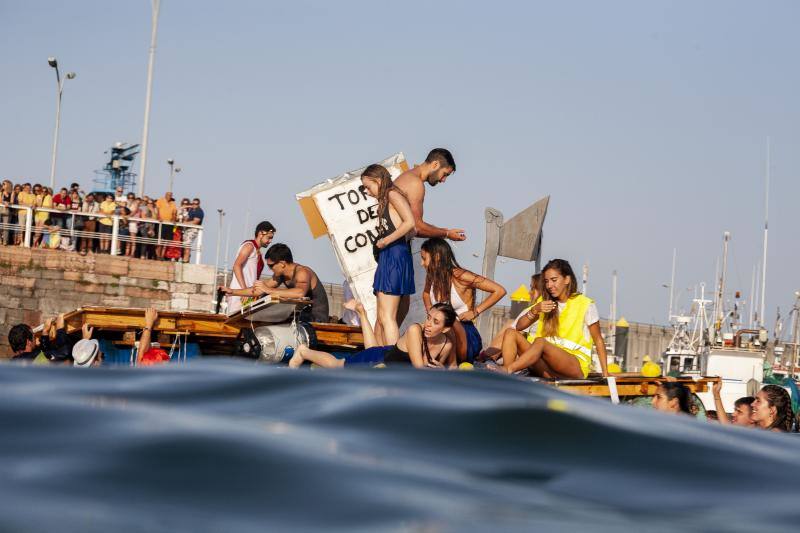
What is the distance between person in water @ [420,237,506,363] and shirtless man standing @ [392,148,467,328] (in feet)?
0.37

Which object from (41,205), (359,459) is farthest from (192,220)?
(359,459)

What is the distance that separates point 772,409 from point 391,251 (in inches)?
124

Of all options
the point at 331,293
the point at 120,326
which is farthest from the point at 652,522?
the point at 331,293

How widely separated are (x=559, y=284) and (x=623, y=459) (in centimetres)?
618

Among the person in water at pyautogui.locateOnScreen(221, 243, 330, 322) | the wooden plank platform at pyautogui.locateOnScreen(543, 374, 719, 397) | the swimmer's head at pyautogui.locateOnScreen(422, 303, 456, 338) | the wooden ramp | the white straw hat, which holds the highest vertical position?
the person in water at pyautogui.locateOnScreen(221, 243, 330, 322)

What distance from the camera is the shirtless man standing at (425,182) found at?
340 inches

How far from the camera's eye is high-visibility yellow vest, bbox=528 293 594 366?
8.02m

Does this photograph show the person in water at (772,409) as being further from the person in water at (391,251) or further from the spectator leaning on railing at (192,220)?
the spectator leaning on railing at (192,220)

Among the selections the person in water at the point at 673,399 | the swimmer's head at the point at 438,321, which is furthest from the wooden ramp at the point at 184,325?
the person in water at the point at 673,399

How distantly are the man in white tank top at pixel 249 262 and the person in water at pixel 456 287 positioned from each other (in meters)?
2.55

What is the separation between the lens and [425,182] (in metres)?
8.76

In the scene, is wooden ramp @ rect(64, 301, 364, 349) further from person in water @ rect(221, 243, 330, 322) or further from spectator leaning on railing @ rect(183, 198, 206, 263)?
spectator leaning on railing @ rect(183, 198, 206, 263)

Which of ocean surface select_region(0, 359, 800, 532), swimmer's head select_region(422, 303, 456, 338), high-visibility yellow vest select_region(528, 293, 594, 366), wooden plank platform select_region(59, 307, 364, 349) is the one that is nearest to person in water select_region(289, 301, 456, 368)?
swimmer's head select_region(422, 303, 456, 338)

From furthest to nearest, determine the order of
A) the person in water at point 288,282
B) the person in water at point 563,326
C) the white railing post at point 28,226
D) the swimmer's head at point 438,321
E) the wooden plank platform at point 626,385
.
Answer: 1. the white railing post at point 28,226
2. the person in water at point 288,282
3. the person in water at point 563,326
4. the wooden plank platform at point 626,385
5. the swimmer's head at point 438,321
